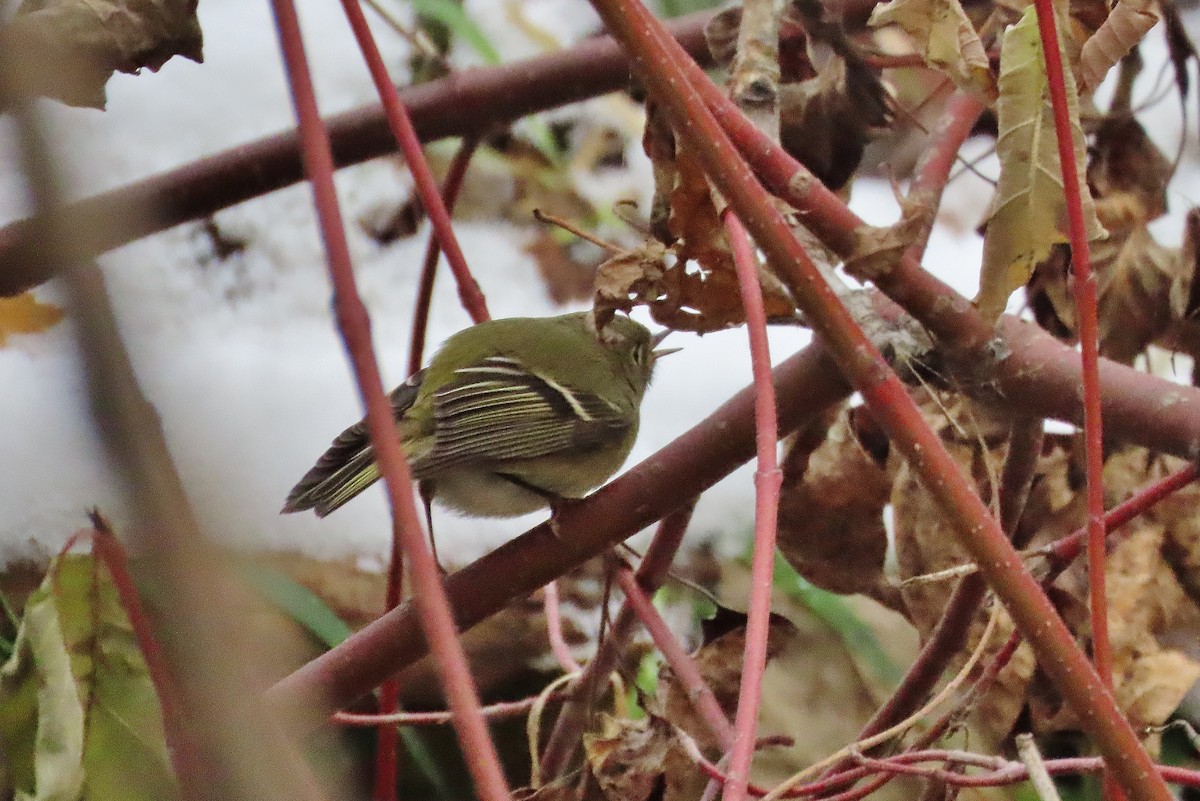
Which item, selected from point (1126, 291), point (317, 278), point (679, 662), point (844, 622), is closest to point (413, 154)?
point (679, 662)

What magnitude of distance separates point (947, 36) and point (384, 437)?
0.43 meters

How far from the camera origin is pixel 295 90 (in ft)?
1.29

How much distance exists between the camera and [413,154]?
776mm

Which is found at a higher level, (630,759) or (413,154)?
(413,154)

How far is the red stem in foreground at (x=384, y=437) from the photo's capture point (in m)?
0.33

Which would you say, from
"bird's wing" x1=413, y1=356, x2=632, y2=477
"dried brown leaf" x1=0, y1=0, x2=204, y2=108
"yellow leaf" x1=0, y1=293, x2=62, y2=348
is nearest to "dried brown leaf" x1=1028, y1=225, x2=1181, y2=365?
"bird's wing" x1=413, y1=356, x2=632, y2=477

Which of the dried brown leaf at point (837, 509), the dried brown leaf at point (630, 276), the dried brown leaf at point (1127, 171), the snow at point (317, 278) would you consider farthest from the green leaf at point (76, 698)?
the dried brown leaf at point (1127, 171)

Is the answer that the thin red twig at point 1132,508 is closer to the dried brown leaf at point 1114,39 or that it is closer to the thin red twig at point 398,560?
the dried brown leaf at point 1114,39

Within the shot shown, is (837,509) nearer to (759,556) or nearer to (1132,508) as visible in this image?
(1132,508)

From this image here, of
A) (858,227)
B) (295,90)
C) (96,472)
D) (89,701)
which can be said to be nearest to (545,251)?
(89,701)

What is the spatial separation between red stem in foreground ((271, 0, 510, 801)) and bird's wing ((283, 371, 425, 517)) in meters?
0.54

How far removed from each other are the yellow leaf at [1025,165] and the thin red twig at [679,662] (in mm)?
363

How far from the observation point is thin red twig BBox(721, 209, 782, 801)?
0.46m

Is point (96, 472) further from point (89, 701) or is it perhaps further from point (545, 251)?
point (545, 251)
